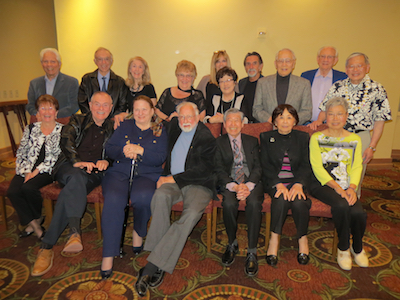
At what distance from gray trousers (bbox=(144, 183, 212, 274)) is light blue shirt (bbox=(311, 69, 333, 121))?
197cm

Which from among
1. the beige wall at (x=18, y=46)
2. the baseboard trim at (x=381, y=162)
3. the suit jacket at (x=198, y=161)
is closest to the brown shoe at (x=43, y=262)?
the suit jacket at (x=198, y=161)

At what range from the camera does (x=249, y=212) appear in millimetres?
2461

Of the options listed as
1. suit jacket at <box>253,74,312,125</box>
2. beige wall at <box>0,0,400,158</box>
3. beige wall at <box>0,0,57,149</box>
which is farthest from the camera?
beige wall at <box>0,0,57,149</box>

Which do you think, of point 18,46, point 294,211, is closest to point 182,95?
point 294,211

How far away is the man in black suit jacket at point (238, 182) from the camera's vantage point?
2.45m

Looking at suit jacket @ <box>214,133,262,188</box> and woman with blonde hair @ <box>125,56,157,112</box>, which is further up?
woman with blonde hair @ <box>125,56,157,112</box>

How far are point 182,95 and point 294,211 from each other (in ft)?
6.14

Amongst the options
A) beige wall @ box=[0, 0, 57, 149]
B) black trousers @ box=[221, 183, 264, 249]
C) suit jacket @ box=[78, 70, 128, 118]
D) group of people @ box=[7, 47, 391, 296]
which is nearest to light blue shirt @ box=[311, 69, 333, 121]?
group of people @ box=[7, 47, 391, 296]

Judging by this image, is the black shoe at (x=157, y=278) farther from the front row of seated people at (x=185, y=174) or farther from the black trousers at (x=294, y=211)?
the black trousers at (x=294, y=211)

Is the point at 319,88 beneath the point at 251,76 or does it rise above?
beneath

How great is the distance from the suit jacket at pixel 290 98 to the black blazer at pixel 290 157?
0.47 m

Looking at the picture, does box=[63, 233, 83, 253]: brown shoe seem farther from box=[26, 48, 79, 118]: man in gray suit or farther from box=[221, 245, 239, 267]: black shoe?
box=[26, 48, 79, 118]: man in gray suit

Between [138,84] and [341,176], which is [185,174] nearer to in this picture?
[341,176]

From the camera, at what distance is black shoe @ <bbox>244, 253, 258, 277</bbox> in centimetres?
231
